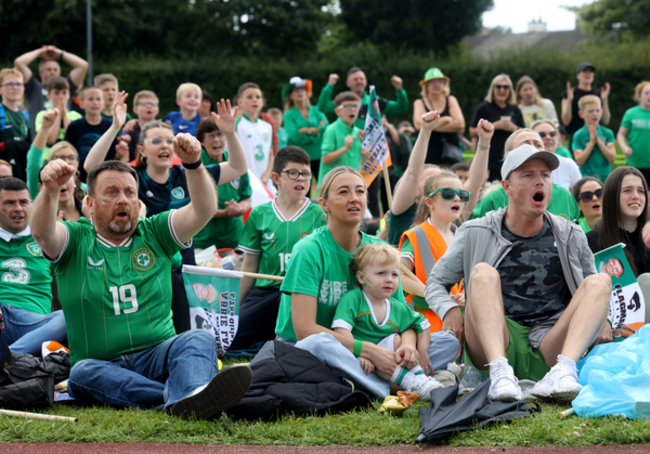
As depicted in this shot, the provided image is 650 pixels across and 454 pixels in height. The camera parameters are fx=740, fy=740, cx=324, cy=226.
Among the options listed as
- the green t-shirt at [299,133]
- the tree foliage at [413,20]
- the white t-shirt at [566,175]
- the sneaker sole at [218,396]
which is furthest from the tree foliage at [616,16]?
the sneaker sole at [218,396]

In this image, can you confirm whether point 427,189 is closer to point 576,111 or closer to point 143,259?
point 143,259

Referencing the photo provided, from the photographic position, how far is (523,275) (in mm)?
4555

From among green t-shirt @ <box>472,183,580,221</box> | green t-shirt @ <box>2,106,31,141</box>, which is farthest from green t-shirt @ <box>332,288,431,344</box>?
green t-shirt @ <box>2,106,31,141</box>

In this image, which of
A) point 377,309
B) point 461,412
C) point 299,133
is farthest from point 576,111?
point 461,412

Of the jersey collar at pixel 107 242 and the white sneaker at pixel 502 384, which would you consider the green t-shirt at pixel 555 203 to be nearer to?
the white sneaker at pixel 502 384

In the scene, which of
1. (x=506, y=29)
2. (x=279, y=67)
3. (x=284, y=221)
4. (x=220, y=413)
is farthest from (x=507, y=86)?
(x=506, y=29)

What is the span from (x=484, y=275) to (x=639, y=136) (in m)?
7.62

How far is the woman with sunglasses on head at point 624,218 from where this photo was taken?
5.54 metres

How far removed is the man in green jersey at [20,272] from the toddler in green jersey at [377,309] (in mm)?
2128

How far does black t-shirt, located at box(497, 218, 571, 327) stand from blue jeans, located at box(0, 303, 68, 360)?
3.00m

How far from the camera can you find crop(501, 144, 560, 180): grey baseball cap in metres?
4.51

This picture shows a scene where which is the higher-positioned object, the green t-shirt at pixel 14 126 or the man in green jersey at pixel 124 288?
the green t-shirt at pixel 14 126

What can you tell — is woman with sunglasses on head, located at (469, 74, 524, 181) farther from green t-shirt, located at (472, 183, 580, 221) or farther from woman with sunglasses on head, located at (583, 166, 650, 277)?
woman with sunglasses on head, located at (583, 166, 650, 277)

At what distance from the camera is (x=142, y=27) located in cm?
3145
